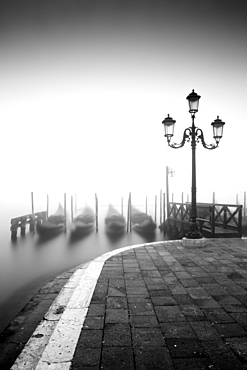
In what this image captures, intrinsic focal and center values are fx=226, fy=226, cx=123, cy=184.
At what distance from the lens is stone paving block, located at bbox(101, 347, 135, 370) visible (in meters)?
1.88

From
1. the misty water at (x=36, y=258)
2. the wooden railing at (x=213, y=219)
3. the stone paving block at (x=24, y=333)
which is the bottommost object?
the misty water at (x=36, y=258)

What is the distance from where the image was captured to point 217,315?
2717 mm

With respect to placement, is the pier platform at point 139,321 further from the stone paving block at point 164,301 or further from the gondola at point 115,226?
the gondola at point 115,226

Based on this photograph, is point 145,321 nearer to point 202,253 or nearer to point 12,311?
point 202,253

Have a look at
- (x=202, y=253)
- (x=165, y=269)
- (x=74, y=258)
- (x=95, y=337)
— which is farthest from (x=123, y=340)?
(x=74, y=258)

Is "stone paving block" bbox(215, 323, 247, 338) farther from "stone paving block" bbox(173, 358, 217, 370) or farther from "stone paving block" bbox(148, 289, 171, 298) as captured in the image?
"stone paving block" bbox(148, 289, 171, 298)

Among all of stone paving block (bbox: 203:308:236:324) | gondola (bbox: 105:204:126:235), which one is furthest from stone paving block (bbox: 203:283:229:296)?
gondola (bbox: 105:204:126:235)

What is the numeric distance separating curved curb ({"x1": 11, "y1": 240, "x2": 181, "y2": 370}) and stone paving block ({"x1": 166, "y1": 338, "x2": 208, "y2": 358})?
3.02 feet

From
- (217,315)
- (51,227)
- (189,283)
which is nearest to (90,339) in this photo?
(217,315)

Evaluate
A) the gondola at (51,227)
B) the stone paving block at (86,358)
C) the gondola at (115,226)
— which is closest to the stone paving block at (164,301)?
the stone paving block at (86,358)

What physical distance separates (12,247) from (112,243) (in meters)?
6.14

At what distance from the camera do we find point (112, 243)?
49.4ft

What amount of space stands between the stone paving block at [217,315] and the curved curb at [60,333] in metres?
1.50

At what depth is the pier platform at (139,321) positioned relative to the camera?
6.54ft
